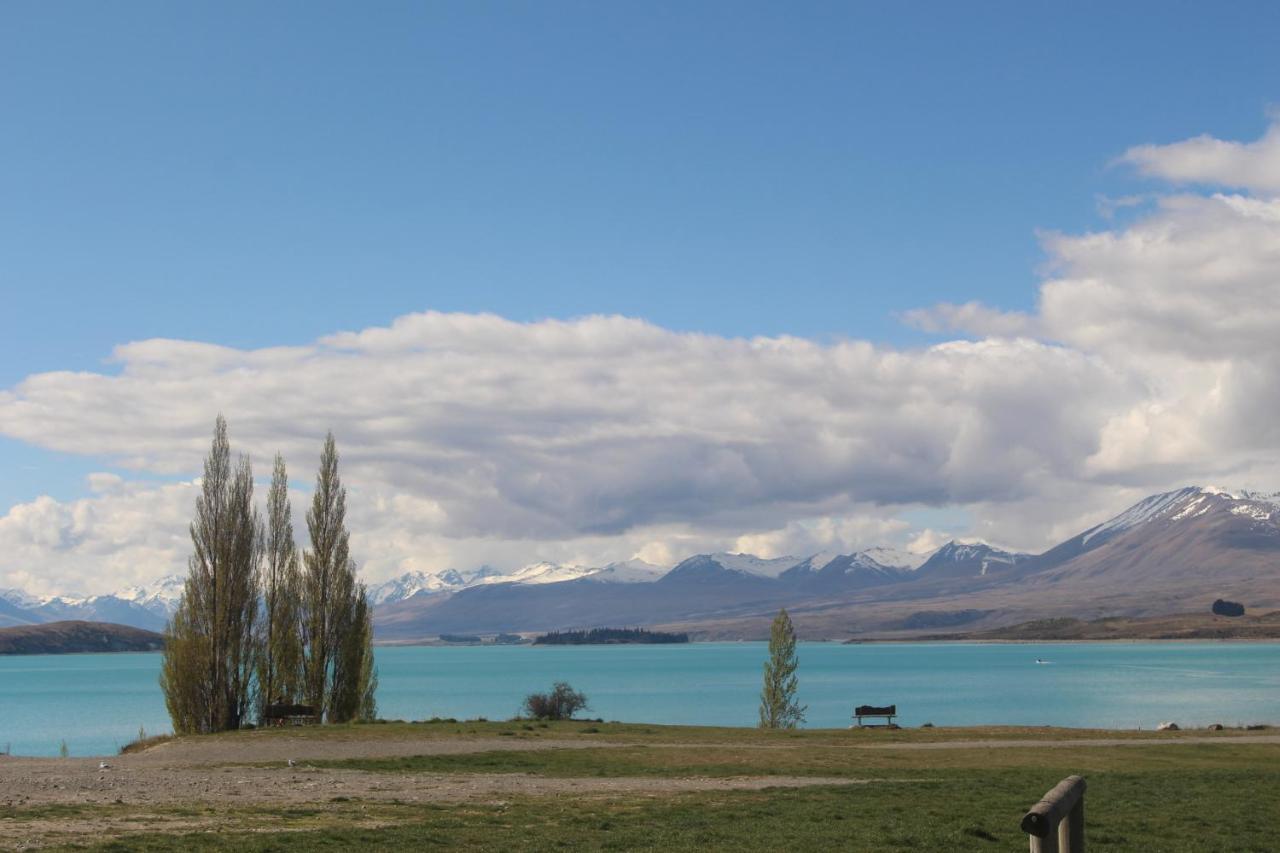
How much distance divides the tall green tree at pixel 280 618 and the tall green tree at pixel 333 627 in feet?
1.40

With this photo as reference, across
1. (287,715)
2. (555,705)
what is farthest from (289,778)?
(555,705)

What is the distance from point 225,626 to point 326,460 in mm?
11054

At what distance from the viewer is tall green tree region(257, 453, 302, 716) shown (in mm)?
52750

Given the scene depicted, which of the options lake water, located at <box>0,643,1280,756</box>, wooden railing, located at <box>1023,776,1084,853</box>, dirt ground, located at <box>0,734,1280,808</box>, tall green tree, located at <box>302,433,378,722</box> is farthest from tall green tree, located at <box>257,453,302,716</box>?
wooden railing, located at <box>1023,776,1084,853</box>

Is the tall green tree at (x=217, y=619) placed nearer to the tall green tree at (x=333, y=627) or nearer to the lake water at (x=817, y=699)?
the tall green tree at (x=333, y=627)

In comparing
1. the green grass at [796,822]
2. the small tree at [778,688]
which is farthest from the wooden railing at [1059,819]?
the small tree at [778,688]

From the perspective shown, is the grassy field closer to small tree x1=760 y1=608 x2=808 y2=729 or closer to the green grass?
the green grass

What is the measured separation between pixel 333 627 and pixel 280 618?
7.64ft

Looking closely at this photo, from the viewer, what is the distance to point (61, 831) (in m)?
18.4

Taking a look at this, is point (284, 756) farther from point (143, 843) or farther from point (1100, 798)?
point (1100, 798)

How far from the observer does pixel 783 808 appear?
22.6 meters

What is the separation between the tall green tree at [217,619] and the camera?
1973 inches

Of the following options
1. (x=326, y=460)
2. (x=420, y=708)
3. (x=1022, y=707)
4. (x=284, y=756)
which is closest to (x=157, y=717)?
(x=420, y=708)

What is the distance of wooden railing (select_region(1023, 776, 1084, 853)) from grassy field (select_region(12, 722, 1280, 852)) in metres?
7.51
